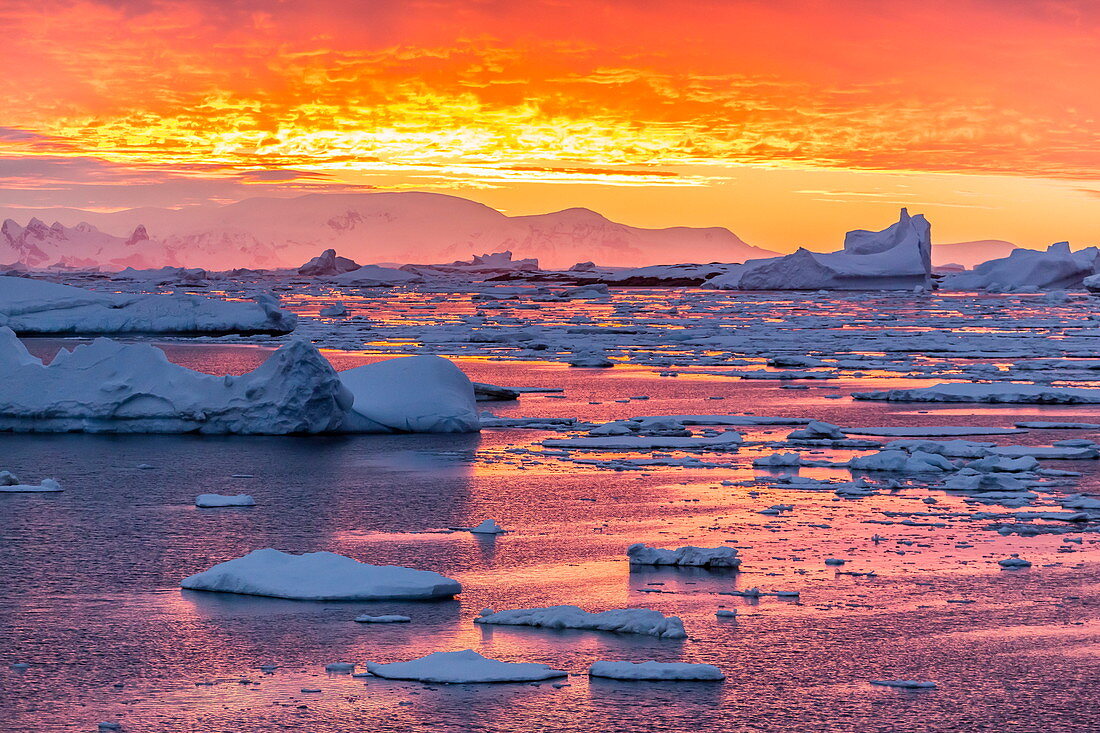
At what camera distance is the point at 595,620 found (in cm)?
549

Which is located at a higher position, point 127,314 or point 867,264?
point 867,264

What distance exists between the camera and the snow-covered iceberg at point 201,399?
1229 centimetres

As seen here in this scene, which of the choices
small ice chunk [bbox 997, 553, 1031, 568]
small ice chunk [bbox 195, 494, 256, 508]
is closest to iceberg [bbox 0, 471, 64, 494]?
small ice chunk [bbox 195, 494, 256, 508]

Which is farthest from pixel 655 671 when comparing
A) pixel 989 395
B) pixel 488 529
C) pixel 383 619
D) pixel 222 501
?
pixel 989 395

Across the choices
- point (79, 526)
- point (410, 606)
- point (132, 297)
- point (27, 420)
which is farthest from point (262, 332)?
point (410, 606)

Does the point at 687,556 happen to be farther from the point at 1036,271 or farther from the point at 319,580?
the point at 1036,271

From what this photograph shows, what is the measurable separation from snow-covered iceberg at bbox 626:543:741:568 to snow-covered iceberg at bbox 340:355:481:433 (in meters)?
5.91

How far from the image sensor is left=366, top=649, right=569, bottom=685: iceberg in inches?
185

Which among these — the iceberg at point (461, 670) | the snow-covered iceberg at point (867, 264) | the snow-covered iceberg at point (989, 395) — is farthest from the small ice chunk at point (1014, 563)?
the snow-covered iceberg at point (867, 264)

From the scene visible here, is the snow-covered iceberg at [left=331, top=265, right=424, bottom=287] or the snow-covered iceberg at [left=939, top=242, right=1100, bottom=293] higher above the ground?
the snow-covered iceberg at [left=939, top=242, right=1100, bottom=293]

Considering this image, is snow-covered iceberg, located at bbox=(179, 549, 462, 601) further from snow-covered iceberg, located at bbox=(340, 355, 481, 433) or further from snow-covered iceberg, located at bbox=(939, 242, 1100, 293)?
snow-covered iceberg, located at bbox=(939, 242, 1100, 293)

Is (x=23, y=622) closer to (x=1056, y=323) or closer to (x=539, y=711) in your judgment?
(x=539, y=711)

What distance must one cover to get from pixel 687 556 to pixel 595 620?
4.58ft

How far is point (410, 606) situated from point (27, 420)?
7.71m
